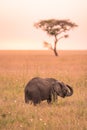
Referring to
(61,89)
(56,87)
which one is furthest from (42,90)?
(61,89)

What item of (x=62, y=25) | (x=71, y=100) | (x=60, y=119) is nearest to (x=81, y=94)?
(x=71, y=100)

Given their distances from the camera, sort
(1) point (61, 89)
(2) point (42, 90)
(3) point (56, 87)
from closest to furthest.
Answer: (2) point (42, 90) < (3) point (56, 87) < (1) point (61, 89)

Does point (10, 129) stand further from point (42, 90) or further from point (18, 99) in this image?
point (18, 99)

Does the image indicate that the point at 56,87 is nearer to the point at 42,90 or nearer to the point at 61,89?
the point at 61,89

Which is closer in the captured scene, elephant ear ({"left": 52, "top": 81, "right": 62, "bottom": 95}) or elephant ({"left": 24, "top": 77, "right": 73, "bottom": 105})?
elephant ({"left": 24, "top": 77, "right": 73, "bottom": 105})

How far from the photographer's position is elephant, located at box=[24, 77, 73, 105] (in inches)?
434

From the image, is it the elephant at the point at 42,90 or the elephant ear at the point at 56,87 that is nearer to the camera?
the elephant at the point at 42,90

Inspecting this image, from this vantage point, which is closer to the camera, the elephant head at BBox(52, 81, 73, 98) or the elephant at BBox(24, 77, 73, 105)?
the elephant at BBox(24, 77, 73, 105)

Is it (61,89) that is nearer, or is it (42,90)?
(42,90)

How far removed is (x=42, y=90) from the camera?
36.6 ft

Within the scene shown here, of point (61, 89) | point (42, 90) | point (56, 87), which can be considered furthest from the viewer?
point (61, 89)

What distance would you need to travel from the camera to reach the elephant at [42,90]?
36.2 ft

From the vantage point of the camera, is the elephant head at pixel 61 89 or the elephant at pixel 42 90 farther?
the elephant head at pixel 61 89

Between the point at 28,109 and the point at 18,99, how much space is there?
222 centimetres
